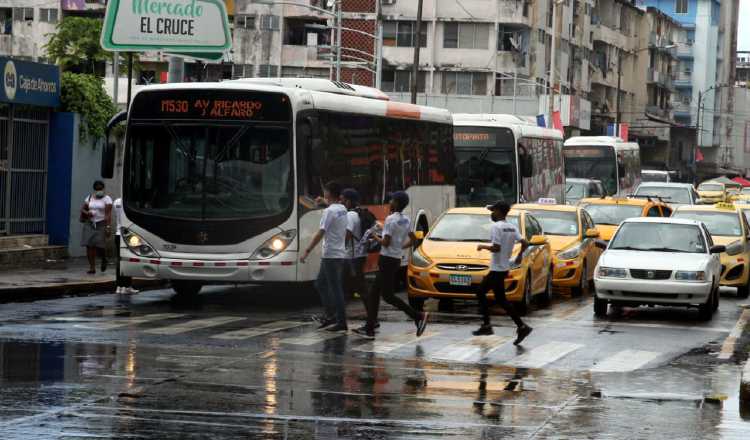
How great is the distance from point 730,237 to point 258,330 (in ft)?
44.0

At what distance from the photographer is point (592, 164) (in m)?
52.4

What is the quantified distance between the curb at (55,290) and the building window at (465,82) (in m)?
55.5

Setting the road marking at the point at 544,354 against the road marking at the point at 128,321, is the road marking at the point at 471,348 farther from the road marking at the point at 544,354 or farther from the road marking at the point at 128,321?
the road marking at the point at 128,321

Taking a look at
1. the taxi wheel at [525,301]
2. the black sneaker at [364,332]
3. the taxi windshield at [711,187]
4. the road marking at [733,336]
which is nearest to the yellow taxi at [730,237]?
the road marking at [733,336]

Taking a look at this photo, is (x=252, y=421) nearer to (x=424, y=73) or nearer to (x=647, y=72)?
(x=424, y=73)

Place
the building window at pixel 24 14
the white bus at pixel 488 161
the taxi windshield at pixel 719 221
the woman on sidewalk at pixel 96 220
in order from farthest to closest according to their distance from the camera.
Result: the building window at pixel 24 14
the white bus at pixel 488 161
the taxi windshield at pixel 719 221
the woman on sidewalk at pixel 96 220

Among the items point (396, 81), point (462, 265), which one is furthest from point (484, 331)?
point (396, 81)

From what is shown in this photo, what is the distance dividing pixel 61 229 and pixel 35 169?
4.48 feet

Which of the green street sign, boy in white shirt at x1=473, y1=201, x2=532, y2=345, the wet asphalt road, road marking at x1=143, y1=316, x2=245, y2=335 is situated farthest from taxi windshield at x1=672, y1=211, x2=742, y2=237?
road marking at x1=143, y1=316, x2=245, y2=335

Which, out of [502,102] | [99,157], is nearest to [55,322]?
[99,157]

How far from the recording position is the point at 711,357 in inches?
677

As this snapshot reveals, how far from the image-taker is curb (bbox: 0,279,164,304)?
872 inches

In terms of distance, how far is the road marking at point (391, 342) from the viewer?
54.8 ft

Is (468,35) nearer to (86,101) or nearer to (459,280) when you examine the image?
(86,101)
